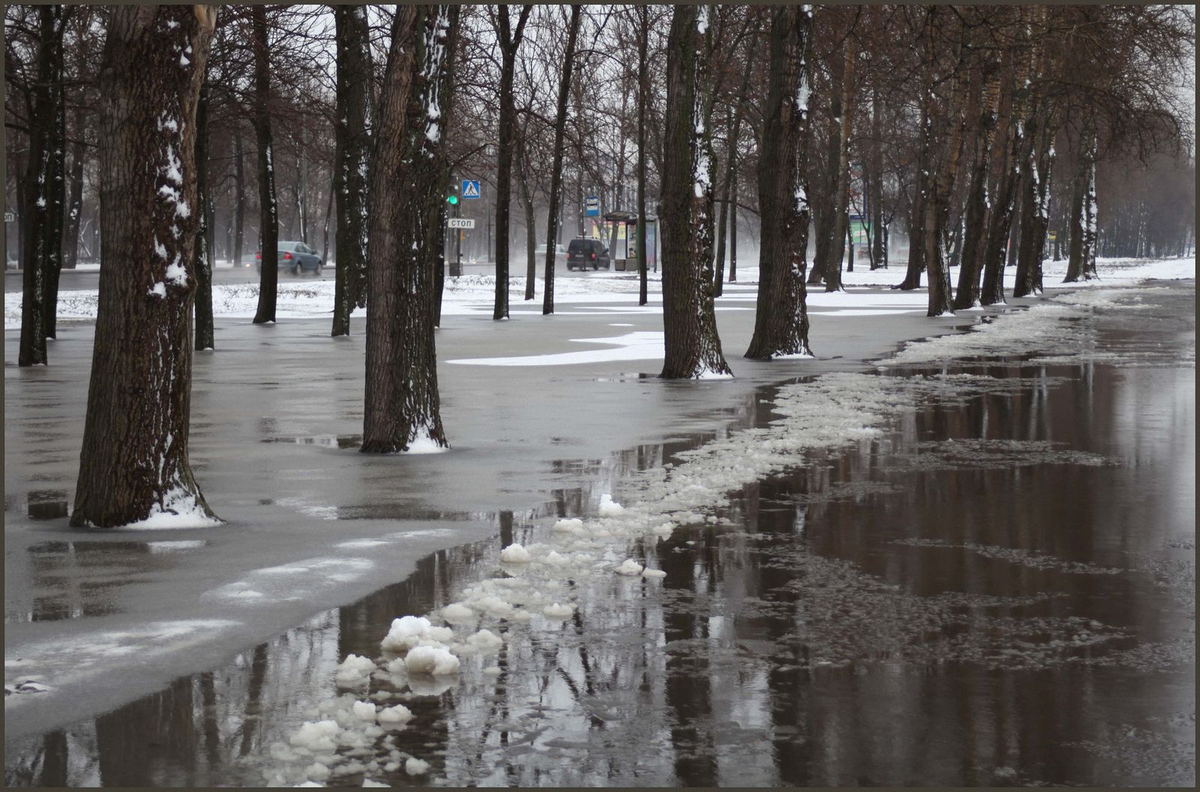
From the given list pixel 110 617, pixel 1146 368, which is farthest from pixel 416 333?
pixel 1146 368

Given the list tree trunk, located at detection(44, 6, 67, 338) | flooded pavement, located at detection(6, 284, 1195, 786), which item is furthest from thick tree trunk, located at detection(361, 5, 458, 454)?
tree trunk, located at detection(44, 6, 67, 338)

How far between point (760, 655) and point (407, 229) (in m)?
6.66

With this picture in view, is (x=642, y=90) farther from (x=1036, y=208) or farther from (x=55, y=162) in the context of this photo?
(x=1036, y=208)

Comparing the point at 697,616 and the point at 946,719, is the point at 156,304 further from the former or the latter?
the point at 946,719

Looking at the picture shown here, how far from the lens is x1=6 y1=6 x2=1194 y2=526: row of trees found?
8.51 meters

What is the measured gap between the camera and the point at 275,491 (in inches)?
398

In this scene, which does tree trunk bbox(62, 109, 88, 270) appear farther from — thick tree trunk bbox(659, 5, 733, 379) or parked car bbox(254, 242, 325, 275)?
thick tree trunk bbox(659, 5, 733, 379)

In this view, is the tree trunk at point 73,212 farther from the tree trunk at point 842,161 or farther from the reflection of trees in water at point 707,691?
the reflection of trees in water at point 707,691

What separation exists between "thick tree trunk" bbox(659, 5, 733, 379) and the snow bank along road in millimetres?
621

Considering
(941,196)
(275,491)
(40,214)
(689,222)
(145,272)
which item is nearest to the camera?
(145,272)

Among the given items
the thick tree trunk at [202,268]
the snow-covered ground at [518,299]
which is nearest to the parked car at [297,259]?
the snow-covered ground at [518,299]

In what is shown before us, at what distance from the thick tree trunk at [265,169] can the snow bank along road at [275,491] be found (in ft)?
16.0

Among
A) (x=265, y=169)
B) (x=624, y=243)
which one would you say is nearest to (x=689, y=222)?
(x=265, y=169)

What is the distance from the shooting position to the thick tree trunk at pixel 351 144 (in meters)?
27.4
